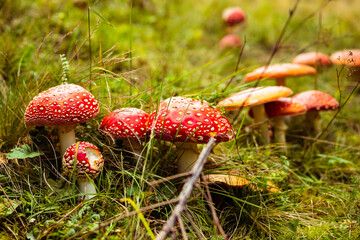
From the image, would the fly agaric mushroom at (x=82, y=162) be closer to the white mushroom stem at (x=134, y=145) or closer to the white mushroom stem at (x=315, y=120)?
the white mushroom stem at (x=134, y=145)

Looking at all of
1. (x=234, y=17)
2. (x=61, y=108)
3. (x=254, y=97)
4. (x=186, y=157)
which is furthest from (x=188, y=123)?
(x=234, y=17)

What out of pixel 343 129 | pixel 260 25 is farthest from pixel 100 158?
pixel 260 25

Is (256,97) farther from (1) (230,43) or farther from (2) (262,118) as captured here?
(1) (230,43)

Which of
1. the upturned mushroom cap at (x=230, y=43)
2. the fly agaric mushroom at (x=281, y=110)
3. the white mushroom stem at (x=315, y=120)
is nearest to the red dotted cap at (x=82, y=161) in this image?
the fly agaric mushroom at (x=281, y=110)

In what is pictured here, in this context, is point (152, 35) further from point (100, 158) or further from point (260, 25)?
point (100, 158)

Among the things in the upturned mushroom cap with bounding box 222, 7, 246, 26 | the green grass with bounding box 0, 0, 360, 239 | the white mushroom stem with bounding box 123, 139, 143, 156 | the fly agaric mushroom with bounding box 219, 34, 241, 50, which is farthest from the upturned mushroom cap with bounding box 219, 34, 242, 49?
the white mushroom stem with bounding box 123, 139, 143, 156
